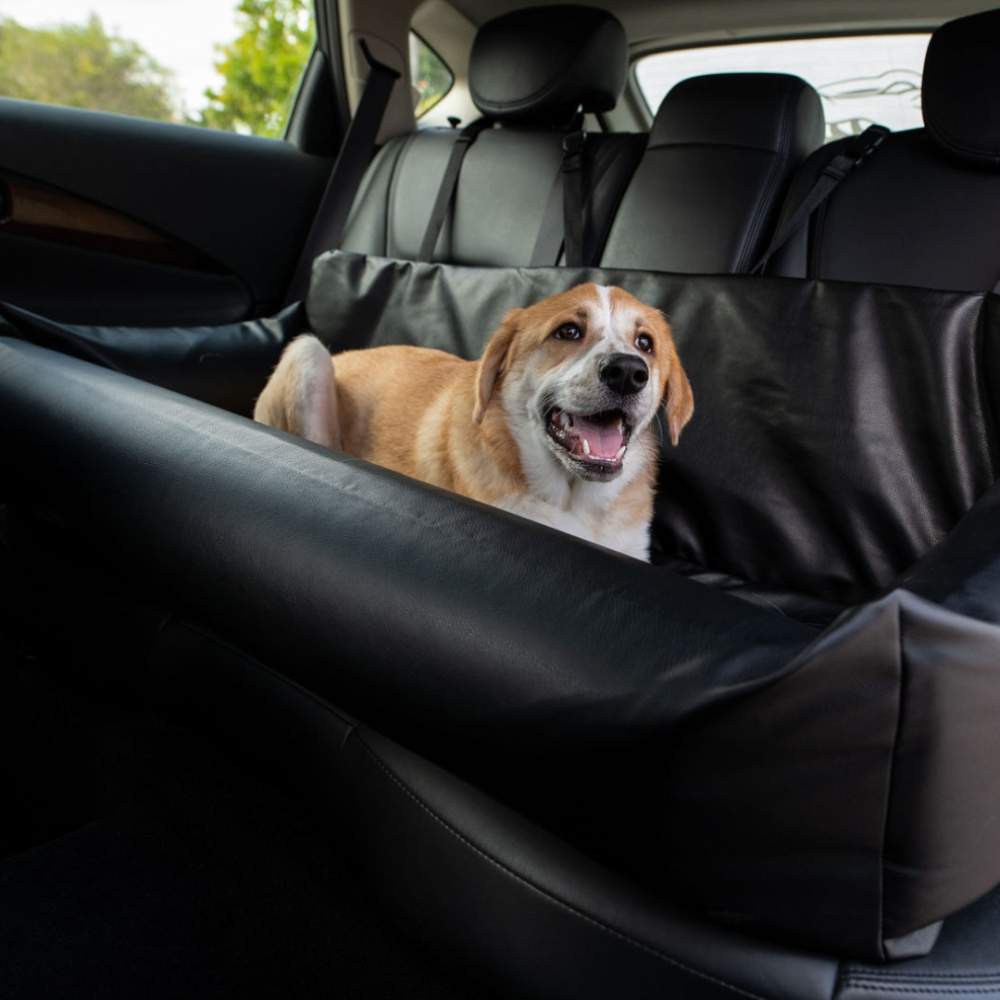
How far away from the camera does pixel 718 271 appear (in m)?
2.27

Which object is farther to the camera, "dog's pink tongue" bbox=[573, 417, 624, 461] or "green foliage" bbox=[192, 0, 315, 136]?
"green foliage" bbox=[192, 0, 315, 136]

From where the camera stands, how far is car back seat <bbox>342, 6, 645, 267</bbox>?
2.66 metres

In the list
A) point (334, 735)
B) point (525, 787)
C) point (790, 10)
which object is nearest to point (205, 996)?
point (334, 735)

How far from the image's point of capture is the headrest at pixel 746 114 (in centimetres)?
234

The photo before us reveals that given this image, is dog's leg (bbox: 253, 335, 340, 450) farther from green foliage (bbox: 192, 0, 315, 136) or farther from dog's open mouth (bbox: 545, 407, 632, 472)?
green foliage (bbox: 192, 0, 315, 136)

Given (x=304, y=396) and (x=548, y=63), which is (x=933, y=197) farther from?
(x=304, y=396)

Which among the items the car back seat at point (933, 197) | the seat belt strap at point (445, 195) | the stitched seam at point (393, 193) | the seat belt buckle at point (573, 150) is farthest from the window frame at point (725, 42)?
the car back seat at point (933, 197)

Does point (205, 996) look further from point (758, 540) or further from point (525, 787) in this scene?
point (758, 540)

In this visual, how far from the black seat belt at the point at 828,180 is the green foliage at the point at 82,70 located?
2365mm

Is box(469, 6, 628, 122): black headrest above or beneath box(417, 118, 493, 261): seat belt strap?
above

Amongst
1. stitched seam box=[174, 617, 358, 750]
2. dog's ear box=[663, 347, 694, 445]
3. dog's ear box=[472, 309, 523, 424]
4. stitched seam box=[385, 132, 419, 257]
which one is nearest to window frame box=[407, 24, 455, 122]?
stitched seam box=[385, 132, 419, 257]

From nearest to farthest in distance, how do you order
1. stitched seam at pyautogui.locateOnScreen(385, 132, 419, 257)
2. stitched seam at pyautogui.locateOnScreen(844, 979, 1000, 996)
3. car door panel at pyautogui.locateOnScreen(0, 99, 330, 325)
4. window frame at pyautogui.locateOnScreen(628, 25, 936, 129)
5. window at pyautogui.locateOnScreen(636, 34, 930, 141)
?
stitched seam at pyautogui.locateOnScreen(844, 979, 1000, 996)
car door panel at pyautogui.locateOnScreen(0, 99, 330, 325)
stitched seam at pyautogui.locateOnScreen(385, 132, 419, 257)
window frame at pyautogui.locateOnScreen(628, 25, 936, 129)
window at pyautogui.locateOnScreen(636, 34, 930, 141)

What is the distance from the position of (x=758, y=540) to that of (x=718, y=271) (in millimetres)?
802

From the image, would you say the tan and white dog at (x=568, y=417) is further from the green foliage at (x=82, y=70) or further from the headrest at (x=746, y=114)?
the green foliage at (x=82, y=70)
